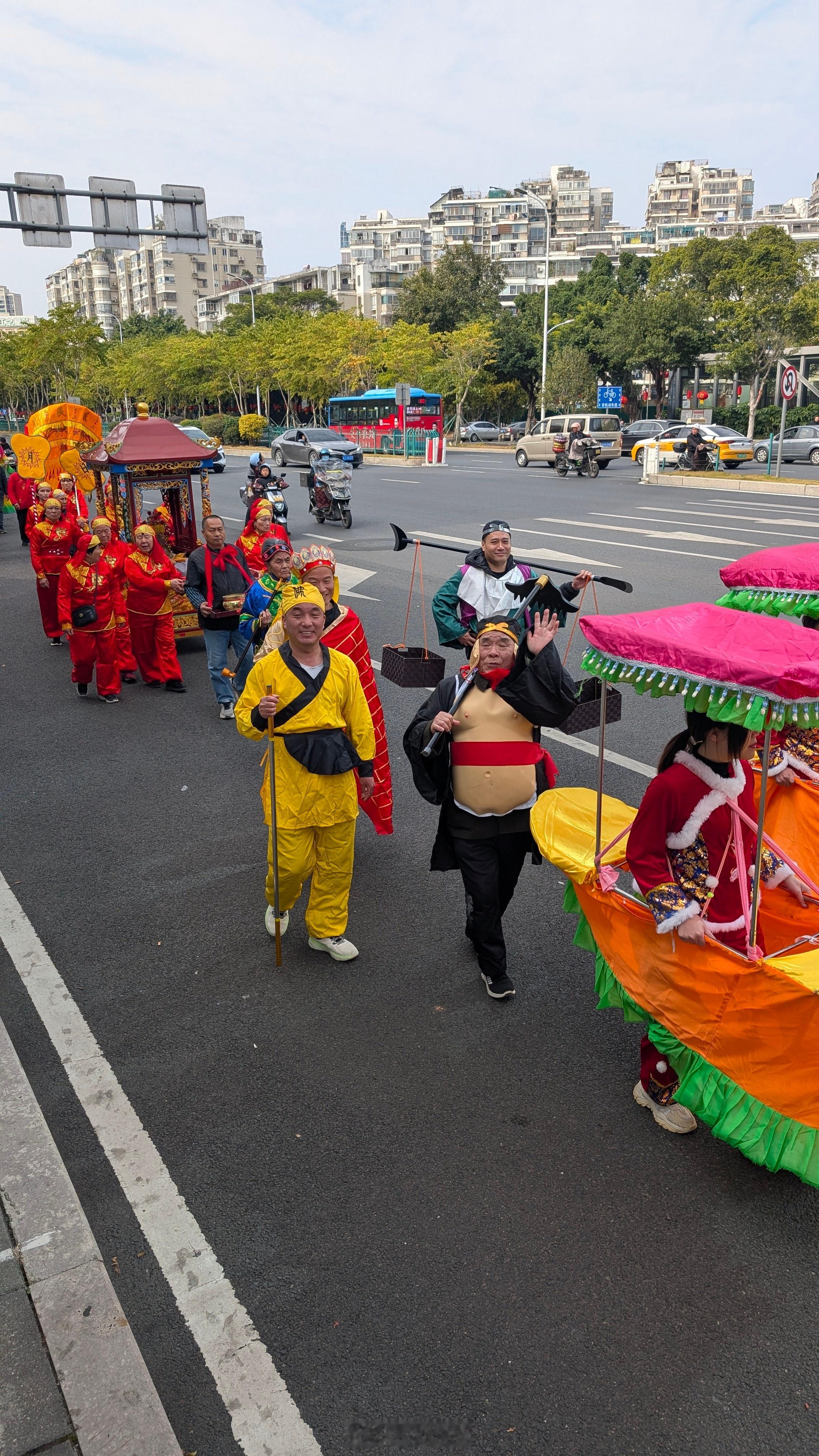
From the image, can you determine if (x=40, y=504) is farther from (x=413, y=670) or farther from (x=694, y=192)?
(x=694, y=192)

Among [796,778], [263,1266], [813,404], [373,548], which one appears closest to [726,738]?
[796,778]

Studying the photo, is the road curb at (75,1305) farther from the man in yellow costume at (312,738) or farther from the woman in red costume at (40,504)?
the woman in red costume at (40,504)

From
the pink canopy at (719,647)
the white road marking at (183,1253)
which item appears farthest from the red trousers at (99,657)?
the pink canopy at (719,647)

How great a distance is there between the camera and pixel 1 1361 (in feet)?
9.41

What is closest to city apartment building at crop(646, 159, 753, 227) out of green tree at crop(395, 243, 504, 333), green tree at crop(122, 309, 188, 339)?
green tree at crop(122, 309, 188, 339)

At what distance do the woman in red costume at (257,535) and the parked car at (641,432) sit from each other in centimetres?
3212

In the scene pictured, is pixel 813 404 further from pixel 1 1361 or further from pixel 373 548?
pixel 1 1361

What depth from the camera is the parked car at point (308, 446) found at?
119ft

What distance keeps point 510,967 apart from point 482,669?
1.55m

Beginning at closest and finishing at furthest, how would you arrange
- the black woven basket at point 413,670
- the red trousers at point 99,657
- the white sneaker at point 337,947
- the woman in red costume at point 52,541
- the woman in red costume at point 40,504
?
the white sneaker at point 337,947, the black woven basket at point 413,670, the red trousers at point 99,657, the woman in red costume at point 52,541, the woman in red costume at point 40,504

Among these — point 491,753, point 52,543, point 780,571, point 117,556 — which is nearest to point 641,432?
point 52,543

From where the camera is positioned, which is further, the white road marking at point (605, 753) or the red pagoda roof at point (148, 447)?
the red pagoda roof at point (148, 447)

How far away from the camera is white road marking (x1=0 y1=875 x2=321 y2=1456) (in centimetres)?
276

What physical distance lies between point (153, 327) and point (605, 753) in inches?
4484
